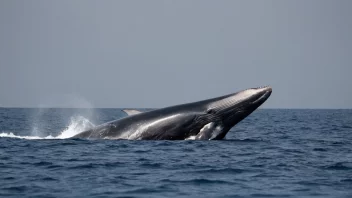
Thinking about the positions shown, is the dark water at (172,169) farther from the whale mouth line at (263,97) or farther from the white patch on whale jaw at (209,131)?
the whale mouth line at (263,97)

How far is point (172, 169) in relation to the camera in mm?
16375

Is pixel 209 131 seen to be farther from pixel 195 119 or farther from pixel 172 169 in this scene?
pixel 172 169

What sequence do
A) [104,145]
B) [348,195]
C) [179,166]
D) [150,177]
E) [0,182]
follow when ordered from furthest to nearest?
[104,145]
[179,166]
[150,177]
[0,182]
[348,195]

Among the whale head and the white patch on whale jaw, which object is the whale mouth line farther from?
the white patch on whale jaw

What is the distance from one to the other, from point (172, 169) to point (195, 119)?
17.5 feet

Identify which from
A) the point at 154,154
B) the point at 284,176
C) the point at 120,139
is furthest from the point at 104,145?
the point at 284,176

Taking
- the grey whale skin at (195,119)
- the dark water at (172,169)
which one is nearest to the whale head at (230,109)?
the grey whale skin at (195,119)

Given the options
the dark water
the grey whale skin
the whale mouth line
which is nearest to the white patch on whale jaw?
the grey whale skin

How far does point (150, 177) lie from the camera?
49.7ft

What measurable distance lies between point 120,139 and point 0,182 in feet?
26.3

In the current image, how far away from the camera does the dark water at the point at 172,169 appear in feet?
44.2

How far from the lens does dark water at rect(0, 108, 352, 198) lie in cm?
1348

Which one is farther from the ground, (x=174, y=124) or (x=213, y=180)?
(x=174, y=124)

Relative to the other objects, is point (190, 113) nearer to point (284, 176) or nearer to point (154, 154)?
point (154, 154)
